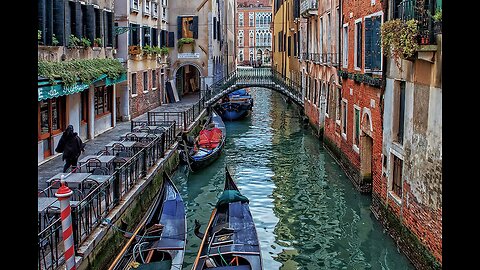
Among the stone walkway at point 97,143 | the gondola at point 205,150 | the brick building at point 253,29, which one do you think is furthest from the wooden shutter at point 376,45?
the brick building at point 253,29

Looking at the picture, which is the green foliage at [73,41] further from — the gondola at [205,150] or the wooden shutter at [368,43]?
the wooden shutter at [368,43]

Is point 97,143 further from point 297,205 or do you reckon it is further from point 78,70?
point 297,205

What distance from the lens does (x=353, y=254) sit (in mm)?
8789

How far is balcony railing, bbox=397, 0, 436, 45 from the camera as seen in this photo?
6.79m

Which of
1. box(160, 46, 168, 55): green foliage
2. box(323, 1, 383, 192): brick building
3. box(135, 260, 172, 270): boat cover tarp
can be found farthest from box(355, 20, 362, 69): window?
box(160, 46, 168, 55): green foliage

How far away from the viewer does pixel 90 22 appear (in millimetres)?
14586

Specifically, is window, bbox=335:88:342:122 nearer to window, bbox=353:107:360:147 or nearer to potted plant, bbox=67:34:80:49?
window, bbox=353:107:360:147

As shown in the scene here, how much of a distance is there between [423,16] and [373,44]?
4084mm

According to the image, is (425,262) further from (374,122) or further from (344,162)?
(344,162)

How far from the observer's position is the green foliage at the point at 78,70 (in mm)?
11266

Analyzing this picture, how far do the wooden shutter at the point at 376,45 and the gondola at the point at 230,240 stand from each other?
3830mm

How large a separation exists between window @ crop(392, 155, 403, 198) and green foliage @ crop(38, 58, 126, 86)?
6.93 m

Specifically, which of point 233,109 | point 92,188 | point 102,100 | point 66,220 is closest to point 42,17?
point 92,188
